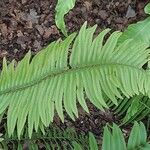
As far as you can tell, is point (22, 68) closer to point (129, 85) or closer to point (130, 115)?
point (129, 85)

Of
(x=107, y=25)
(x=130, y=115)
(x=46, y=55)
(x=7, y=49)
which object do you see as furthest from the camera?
(x=107, y=25)

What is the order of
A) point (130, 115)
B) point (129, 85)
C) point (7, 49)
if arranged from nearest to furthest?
point (129, 85)
point (130, 115)
point (7, 49)

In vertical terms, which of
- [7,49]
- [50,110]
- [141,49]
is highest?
[7,49]

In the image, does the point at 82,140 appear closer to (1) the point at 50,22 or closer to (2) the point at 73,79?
(2) the point at 73,79

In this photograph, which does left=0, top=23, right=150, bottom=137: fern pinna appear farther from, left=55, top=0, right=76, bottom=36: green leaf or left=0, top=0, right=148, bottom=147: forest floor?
left=0, top=0, right=148, bottom=147: forest floor

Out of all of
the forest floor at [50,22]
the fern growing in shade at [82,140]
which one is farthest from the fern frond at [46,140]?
the forest floor at [50,22]

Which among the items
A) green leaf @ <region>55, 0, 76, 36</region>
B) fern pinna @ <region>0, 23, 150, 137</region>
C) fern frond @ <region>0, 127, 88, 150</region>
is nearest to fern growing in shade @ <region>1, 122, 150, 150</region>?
fern frond @ <region>0, 127, 88, 150</region>

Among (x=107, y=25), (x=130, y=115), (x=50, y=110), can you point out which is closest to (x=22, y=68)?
(x=50, y=110)

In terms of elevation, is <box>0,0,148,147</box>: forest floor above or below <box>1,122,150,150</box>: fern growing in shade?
above

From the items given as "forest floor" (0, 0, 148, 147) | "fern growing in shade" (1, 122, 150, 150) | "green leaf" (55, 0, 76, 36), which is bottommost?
"fern growing in shade" (1, 122, 150, 150)
